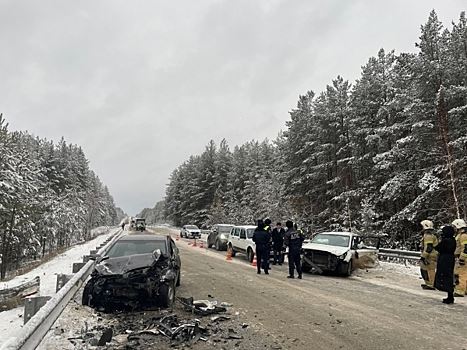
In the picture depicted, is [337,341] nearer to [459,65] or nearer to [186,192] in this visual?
[459,65]

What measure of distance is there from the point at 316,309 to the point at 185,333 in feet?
11.5

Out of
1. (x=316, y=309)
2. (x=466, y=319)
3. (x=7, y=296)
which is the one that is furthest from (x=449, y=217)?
(x=7, y=296)

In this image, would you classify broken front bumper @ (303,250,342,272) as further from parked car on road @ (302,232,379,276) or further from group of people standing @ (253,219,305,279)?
group of people standing @ (253,219,305,279)

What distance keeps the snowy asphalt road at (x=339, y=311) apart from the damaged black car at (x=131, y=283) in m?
1.76

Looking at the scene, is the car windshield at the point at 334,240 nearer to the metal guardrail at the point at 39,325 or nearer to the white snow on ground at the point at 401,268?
the white snow on ground at the point at 401,268

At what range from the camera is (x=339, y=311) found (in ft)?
27.5

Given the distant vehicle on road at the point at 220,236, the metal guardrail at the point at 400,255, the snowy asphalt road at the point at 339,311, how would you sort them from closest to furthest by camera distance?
the snowy asphalt road at the point at 339,311 → the metal guardrail at the point at 400,255 → the distant vehicle on road at the point at 220,236

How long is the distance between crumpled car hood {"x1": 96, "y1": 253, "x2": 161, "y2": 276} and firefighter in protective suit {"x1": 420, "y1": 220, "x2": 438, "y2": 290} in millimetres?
8584

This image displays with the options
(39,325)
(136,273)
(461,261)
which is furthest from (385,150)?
(39,325)

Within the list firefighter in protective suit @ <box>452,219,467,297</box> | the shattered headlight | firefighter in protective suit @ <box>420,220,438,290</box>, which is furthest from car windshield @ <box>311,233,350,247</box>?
the shattered headlight

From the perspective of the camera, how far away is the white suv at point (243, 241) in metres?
20.0

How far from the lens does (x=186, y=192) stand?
270 feet

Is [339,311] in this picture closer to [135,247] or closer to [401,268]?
[135,247]

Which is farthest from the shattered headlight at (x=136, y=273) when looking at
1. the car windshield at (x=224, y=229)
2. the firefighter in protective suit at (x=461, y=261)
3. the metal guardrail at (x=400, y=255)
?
the car windshield at (x=224, y=229)
